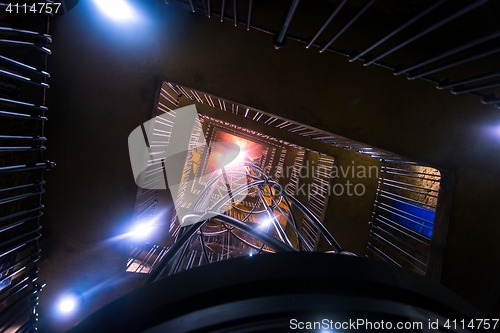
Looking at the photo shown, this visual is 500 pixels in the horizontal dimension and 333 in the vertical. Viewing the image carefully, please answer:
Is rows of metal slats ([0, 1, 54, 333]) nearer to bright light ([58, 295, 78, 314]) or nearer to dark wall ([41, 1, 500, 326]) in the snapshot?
dark wall ([41, 1, 500, 326])

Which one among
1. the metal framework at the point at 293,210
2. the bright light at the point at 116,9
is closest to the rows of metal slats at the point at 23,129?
the bright light at the point at 116,9

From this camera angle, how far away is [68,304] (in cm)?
265

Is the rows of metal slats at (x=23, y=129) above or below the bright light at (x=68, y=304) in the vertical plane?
above

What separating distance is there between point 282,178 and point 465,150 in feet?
16.5

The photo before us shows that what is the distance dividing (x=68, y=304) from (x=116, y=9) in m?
3.17

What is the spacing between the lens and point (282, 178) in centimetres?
711

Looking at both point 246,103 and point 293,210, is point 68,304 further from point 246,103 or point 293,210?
point 293,210

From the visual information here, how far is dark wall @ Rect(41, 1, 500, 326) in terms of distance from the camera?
210cm

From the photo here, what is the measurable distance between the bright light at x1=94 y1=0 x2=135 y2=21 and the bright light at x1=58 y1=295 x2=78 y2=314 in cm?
304

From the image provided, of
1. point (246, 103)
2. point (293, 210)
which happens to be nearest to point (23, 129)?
point (246, 103)

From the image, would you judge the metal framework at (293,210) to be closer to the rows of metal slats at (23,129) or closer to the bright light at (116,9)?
the bright light at (116,9)

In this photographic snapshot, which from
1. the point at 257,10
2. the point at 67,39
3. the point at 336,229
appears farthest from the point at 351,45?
the point at 336,229

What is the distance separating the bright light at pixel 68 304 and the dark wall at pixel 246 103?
107 centimetres

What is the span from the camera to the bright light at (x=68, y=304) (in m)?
2.64
